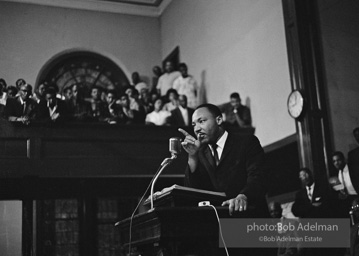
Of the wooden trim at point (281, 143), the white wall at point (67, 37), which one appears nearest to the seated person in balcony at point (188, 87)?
the wooden trim at point (281, 143)

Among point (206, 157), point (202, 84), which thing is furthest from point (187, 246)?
point (202, 84)

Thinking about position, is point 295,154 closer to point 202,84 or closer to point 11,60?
point 202,84

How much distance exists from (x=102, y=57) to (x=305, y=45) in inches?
256

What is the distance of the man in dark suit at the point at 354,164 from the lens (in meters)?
6.23

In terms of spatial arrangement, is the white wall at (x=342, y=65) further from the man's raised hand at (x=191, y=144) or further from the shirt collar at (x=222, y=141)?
the man's raised hand at (x=191, y=144)

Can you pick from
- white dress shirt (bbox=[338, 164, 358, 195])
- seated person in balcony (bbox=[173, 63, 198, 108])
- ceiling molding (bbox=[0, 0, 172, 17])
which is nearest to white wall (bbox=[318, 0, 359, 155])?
white dress shirt (bbox=[338, 164, 358, 195])

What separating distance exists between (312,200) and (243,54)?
3.59 m

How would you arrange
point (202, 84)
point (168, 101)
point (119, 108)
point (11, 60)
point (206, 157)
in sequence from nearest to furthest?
point (206, 157) < point (119, 108) < point (168, 101) < point (202, 84) < point (11, 60)

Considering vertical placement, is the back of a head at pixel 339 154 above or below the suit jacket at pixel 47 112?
below

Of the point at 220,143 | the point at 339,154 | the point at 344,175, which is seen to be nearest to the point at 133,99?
the point at 339,154

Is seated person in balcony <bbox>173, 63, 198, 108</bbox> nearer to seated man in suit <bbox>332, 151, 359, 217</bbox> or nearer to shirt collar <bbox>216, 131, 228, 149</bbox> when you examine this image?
seated man in suit <bbox>332, 151, 359, 217</bbox>

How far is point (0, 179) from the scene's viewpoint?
7.45m

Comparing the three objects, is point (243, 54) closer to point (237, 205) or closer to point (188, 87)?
point (188, 87)

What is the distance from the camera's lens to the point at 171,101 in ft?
30.4
